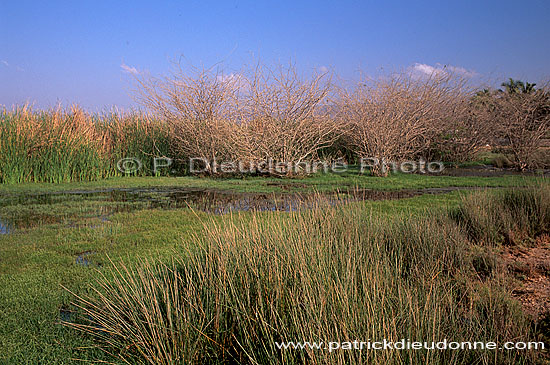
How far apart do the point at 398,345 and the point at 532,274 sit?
3.17m

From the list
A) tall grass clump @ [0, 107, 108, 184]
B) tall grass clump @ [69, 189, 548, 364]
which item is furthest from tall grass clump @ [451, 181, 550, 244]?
tall grass clump @ [0, 107, 108, 184]

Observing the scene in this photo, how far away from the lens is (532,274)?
15.6 ft

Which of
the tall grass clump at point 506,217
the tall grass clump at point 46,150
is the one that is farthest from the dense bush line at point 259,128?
the tall grass clump at point 506,217

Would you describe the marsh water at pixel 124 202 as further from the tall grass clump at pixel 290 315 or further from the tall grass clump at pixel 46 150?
the tall grass clump at pixel 290 315

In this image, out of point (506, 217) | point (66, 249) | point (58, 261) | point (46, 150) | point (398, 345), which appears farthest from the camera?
point (46, 150)

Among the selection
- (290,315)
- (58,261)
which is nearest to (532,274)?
(290,315)

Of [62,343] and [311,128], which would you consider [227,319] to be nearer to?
[62,343]

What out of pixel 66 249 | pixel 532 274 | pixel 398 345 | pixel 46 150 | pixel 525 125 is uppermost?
pixel 525 125

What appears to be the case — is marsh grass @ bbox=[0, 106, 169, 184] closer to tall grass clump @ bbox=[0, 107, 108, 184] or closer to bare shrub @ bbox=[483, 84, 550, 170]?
tall grass clump @ bbox=[0, 107, 108, 184]

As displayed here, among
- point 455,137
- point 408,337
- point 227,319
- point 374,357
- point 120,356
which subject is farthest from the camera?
point 455,137

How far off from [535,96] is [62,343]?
698 inches

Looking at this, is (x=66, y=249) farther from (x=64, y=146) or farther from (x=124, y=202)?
(x=64, y=146)

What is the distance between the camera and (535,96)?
53.8ft

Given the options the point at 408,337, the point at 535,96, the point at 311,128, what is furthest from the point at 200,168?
the point at 408,337
